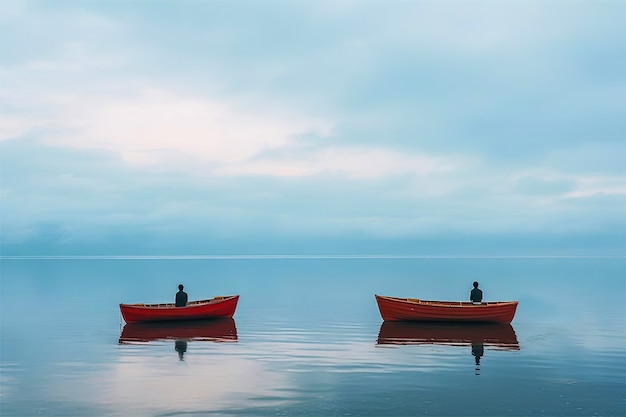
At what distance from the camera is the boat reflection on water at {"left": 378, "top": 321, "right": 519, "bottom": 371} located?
3575cm

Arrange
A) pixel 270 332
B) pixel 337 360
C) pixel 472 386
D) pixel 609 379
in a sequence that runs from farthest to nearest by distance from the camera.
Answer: pixel 270 332, pixel 337 360, pixel 609 379, pixel 472 386

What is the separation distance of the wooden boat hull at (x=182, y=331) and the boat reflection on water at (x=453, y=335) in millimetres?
10462

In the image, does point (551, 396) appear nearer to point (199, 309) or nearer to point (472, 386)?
point (472, 386)

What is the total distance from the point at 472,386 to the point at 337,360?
7.99m

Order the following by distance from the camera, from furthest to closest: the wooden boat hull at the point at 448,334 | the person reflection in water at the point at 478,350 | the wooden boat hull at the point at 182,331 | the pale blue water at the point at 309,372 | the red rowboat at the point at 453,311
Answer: the red rowboat at the point at 453,311
the wooden boat hull at the point at 182,331
the wooden boat hull at the point at 448,334
the person reflection in water at the point at 478,350
the pale blue water at the point at 309,372

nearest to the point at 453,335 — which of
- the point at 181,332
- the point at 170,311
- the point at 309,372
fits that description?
the point at 309,372

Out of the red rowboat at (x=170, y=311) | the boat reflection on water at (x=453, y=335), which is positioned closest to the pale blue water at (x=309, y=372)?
the boat reflection on water at (x=453, y=335)

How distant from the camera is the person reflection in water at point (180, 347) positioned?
31.8 meters

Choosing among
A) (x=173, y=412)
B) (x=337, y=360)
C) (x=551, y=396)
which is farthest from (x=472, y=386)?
(x=173, y=412)

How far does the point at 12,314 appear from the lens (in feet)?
185

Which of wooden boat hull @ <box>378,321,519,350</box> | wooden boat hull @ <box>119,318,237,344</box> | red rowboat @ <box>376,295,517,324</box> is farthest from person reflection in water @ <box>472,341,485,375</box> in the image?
wooden boat hull @ <box>119,318,237,344</box>

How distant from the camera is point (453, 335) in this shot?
39.6m

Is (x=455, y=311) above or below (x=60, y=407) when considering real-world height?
above

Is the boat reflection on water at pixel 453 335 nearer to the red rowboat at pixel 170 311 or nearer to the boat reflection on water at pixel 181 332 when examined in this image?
the boat reflection on water at pixel 181 332
